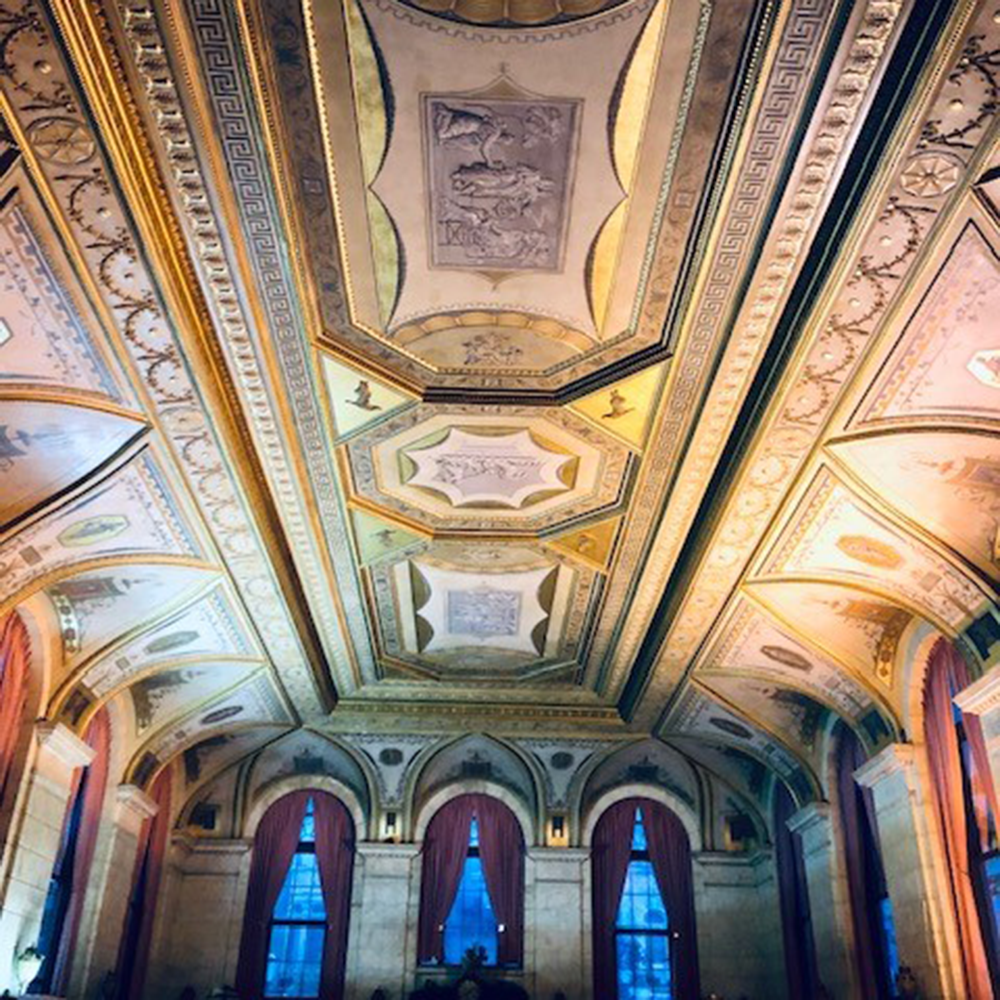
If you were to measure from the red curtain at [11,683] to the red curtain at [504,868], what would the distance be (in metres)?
8.10

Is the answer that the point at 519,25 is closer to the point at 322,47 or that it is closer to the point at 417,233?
the point at 322,47

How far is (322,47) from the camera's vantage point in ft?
18.5

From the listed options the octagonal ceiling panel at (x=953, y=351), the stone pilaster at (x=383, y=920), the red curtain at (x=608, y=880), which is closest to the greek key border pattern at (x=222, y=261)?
the octagonal ceiling panel at (x=953, y=351)

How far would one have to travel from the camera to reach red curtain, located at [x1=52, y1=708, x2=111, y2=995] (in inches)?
508

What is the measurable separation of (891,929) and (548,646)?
571cm

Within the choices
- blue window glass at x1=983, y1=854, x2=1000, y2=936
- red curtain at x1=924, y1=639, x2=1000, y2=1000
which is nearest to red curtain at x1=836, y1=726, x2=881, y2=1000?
red curtain at x1=924, y1=639, x2=1000, y2=1000

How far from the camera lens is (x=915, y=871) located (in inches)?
445

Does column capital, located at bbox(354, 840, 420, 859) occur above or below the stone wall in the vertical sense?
above

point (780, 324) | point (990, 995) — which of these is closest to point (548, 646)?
point (990, 995)

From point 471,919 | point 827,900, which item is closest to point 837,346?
point 827,900

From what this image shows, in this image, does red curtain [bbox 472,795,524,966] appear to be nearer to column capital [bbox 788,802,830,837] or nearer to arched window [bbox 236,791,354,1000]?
arched window [bbox 236,791,354,1000]

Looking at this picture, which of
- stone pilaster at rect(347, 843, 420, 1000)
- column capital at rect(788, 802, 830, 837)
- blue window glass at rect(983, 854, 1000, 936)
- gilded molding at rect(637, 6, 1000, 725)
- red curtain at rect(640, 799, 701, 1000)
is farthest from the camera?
red curtain at rect(640, 799, 701, 1000)

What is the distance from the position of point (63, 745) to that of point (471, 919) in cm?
761

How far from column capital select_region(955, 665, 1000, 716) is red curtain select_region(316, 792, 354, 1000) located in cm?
1039
